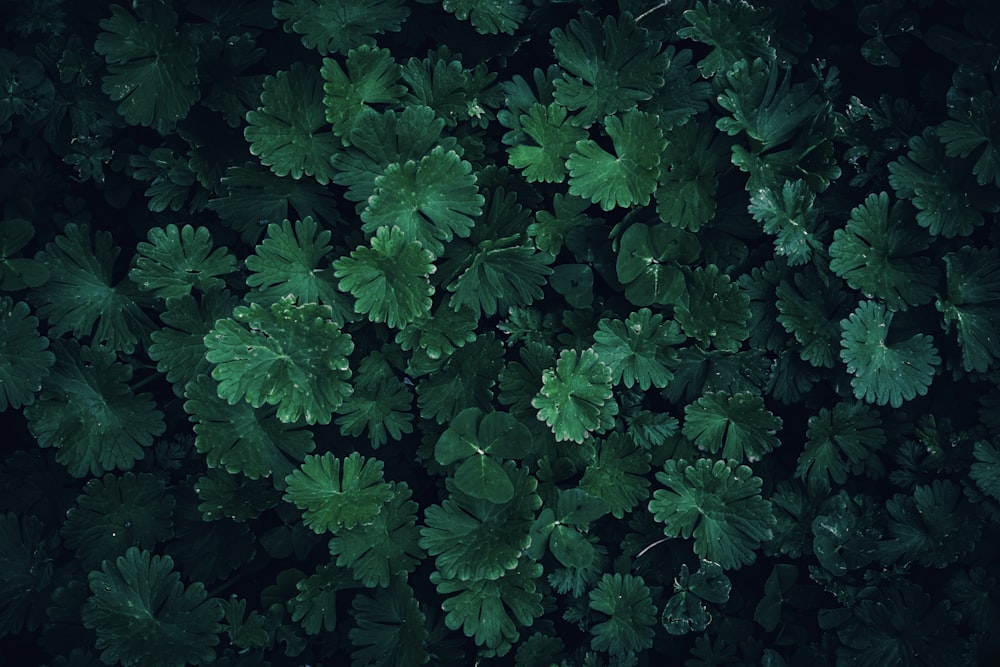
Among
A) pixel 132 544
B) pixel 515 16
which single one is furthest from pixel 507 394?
pixel 132 544

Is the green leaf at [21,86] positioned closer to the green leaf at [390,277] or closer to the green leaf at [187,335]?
the green leaf at [187,335]

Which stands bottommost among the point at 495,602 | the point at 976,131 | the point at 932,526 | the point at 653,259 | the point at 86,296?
the point at 932,526

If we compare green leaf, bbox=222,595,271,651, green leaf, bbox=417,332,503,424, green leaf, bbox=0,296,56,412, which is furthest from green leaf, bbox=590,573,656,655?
green leaf, bbox=0,296,56,412

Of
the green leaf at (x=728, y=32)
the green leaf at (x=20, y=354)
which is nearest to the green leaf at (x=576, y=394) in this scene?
the green leaf at (x=728, y=32)

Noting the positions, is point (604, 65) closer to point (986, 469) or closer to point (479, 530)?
point (479, 530)

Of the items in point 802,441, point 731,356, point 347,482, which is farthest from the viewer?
point 802,441

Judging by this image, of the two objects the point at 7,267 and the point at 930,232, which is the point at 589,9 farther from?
the point at 7,267

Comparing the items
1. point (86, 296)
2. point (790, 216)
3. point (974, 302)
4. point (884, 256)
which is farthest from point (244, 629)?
point (974, 302)
